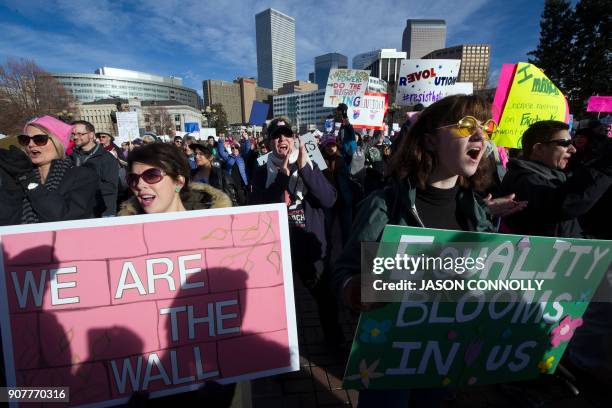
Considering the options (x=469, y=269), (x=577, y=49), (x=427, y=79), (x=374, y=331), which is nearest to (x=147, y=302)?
(x=374, y=331)

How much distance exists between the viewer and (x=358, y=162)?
5.18 meters

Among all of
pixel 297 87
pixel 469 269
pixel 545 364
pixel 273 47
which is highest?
pixel 273 47

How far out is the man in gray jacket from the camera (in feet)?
13.2

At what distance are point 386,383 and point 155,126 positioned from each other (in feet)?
247

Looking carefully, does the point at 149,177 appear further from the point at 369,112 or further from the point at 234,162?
the point at 369,112

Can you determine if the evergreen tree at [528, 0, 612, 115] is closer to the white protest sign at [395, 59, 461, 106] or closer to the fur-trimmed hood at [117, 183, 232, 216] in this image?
the white protest sign at [395, 59, 461, 106]

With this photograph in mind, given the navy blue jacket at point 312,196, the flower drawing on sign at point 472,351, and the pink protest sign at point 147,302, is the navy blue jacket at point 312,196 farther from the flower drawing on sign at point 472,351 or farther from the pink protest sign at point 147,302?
the flower drawing on sign at point 472,351

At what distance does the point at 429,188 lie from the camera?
156 cm

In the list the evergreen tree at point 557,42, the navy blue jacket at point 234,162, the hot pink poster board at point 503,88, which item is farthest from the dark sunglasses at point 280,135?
the evergreen tree at point 557,42

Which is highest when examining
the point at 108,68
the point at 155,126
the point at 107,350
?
the point at 108,68

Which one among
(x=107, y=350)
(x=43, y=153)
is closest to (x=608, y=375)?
(x=107, y=350)

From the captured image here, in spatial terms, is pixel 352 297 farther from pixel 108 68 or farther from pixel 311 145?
pixel 108 68

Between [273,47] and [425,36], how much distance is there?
90951mm

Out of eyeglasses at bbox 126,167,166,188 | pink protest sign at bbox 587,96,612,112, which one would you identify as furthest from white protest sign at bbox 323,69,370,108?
pink protest sign at bbox 587,96,612,112
